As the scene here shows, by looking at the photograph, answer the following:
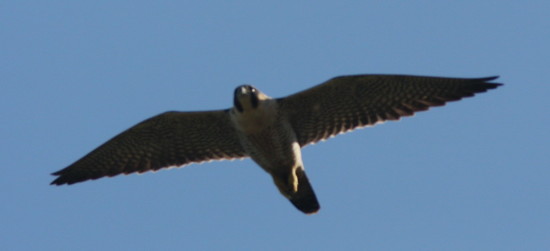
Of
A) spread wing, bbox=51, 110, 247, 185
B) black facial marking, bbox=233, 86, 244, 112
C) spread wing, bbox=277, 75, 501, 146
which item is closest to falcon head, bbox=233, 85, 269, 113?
black facial marking, bbox=233, 86, 244, 112

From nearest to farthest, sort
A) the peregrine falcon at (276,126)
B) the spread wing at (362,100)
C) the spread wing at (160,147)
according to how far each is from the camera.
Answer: the peregrine falcon at (276,126), the spread wing at (362,100), the spread wing at (160,147)

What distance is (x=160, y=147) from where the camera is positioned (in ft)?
40.4

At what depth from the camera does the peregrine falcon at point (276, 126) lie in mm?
11430

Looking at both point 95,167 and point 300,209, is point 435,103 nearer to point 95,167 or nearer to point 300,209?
point 300,209

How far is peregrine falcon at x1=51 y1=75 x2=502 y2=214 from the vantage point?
37.5 feet

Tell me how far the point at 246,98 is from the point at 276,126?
0.54m

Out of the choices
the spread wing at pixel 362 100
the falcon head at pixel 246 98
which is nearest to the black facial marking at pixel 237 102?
the falcon head at pixel 246 98

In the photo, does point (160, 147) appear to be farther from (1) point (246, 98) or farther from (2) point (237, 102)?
(1) point (246, 98)

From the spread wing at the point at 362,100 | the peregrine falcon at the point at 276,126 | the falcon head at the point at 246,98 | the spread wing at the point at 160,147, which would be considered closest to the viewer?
the falcon head at the point at 246,98

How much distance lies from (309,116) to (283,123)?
0.37 metres

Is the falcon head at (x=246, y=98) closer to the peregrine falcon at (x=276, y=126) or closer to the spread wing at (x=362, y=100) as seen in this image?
the peregrine falcon at (x=276, y=126)

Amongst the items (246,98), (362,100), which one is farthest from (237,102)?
(362,100)

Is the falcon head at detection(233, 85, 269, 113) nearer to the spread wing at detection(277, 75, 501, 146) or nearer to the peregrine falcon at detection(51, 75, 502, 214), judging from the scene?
the peregrine falcon at detection(51, 75, 502, 214)

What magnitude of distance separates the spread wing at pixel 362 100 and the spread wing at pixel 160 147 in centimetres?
80
